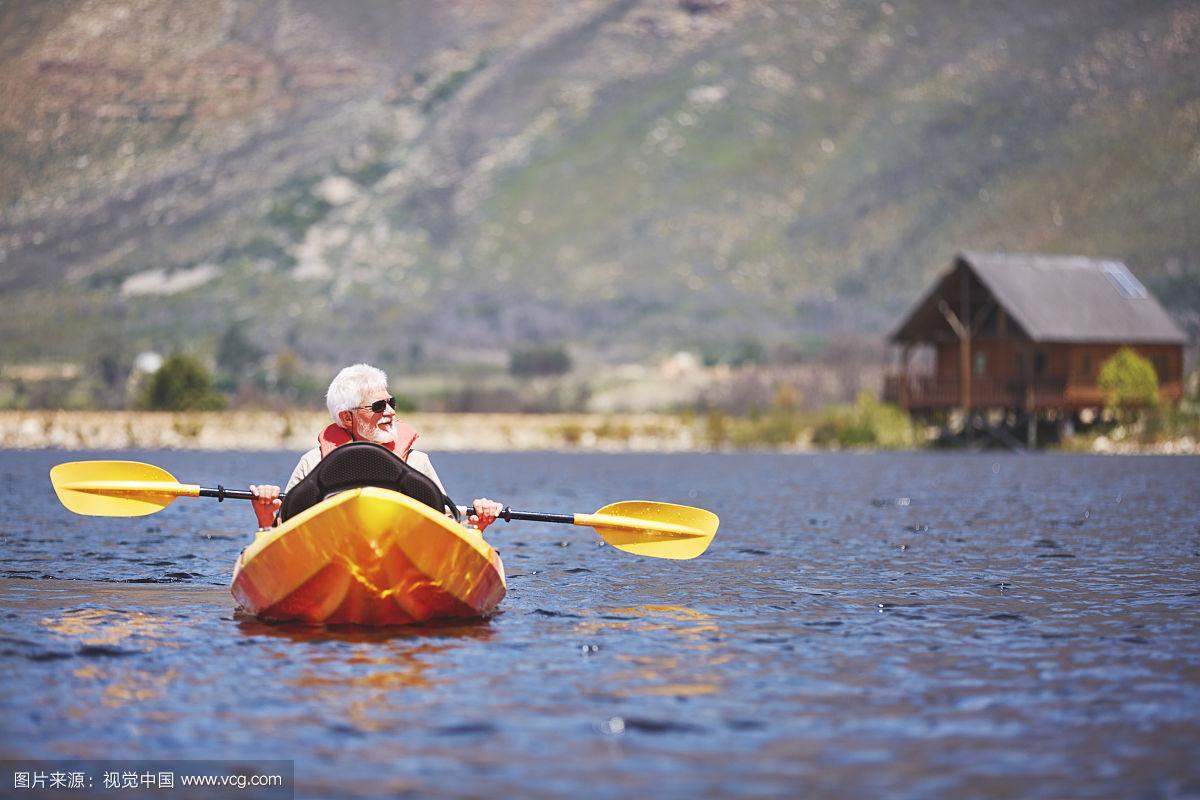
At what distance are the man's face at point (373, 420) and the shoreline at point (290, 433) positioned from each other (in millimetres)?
58666

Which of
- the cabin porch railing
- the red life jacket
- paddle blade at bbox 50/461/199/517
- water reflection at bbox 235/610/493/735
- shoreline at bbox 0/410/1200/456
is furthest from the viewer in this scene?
shoreline at bbox 0/410/1200/456

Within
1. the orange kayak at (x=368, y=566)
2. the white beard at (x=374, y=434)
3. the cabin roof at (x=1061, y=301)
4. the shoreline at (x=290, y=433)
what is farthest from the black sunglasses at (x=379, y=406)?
the shoreline at (x=290, y=433)

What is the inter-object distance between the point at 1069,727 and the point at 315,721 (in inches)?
179

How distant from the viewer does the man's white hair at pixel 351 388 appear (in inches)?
543

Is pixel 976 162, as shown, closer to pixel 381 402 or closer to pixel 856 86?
pixel 856 86

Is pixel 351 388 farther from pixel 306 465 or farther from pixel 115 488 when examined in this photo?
pixel 115 488

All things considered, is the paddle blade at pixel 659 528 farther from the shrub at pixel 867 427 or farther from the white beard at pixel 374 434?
the shrub at pixel 867 427

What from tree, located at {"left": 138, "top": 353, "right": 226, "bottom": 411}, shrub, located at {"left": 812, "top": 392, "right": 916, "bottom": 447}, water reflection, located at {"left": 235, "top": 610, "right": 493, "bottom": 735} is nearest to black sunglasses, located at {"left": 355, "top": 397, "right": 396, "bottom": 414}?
water reflection, located at {"left": 235, "top": 610, "right": 493, "bottom": 735}

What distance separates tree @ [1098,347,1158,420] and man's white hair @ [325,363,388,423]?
55.5 m

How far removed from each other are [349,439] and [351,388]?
0.55 meters

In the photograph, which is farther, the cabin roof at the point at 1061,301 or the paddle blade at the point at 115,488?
the cabin roof at the point at 1061,301

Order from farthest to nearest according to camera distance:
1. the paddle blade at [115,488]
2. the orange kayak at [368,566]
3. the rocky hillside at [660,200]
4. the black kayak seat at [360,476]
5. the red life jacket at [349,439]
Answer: the rocky hillside at [660,200]
the paddle blade at [115,488]
the red life jacket at [349,439]
the black kayak seat at [360,476]
the orange kayak at [368,566]

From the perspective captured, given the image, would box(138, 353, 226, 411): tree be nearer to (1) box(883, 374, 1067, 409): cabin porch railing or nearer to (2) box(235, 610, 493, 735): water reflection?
(1) box(883, 374, 1067, 409): cabin porch railing

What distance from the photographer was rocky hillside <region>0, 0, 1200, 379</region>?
136 meters
